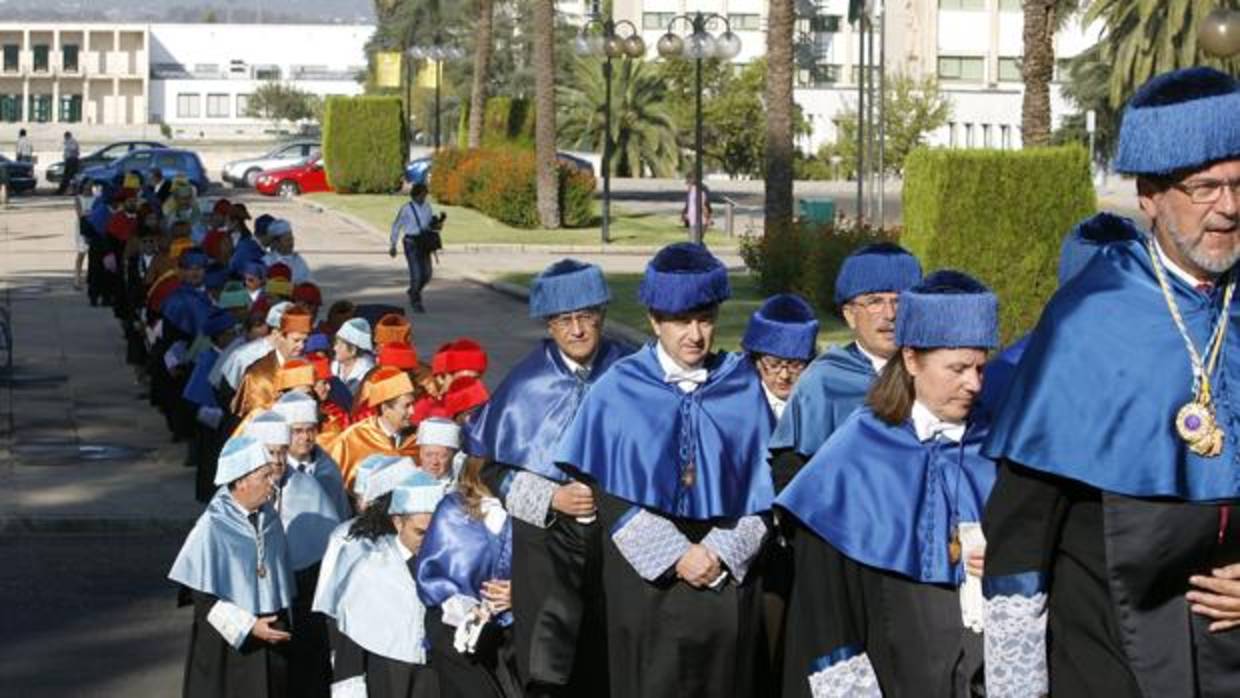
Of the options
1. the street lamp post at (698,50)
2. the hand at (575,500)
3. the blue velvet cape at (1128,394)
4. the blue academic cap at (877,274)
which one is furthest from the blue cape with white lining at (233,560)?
the street lamp post at (698,50)

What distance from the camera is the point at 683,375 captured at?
26.0ft

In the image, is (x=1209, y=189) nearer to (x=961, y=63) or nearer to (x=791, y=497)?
(x=791, y=497)

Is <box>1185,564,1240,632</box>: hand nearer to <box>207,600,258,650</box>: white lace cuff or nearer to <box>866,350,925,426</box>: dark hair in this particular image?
<box>866,350,925,426</box>: dark hair

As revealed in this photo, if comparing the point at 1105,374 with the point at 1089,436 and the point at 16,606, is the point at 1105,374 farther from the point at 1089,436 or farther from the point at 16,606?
the point at 16,606

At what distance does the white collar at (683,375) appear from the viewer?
7906mm

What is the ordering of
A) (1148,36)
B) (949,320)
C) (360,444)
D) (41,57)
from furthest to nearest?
(41,57), (1148,36), (360,444), (949,320)

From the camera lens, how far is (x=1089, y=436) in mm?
5320

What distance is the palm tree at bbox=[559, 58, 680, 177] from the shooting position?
3223 inches

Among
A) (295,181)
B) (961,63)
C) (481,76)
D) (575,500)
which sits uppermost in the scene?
(961,63)

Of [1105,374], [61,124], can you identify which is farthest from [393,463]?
[61,124]

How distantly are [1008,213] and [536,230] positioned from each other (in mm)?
25000

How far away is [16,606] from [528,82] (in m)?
100

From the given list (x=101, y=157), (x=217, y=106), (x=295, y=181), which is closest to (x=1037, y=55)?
(x=295, y=181)

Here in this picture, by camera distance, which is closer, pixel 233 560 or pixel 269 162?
pixel 233 560
